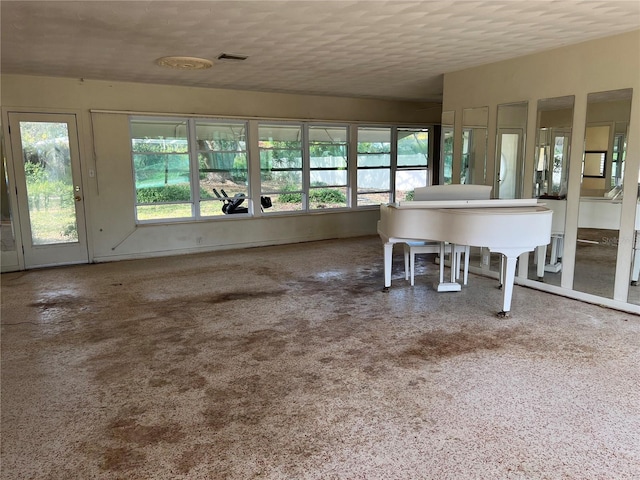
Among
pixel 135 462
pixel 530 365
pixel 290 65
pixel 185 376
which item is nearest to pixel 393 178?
pixel 290 65

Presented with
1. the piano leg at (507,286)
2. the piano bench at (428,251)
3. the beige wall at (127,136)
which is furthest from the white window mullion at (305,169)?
the piano leg at (507,286)

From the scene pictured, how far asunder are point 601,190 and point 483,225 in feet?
4.56

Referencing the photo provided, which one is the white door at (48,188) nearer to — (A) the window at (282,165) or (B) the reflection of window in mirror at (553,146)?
(A) the window at (282,165)

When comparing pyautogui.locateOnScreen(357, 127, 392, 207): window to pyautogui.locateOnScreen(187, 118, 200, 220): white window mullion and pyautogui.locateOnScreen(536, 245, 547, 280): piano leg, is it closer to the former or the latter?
pyautogui.locateOnScreen(187, 118, 200, 220): white window mullion

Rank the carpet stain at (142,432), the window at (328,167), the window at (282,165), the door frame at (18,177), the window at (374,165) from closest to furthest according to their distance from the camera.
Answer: the carpet stain at (142,432)
the door frame at (18,177)
the window at (282,165)
the window at (328,167)
the window at (374,165)

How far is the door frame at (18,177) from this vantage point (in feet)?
18.2

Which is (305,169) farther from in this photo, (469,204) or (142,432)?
(142,432)

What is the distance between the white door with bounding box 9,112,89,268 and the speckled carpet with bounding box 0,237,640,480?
1.33 meters

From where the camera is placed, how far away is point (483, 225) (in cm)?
359

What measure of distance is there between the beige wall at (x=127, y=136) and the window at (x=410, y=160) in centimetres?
131

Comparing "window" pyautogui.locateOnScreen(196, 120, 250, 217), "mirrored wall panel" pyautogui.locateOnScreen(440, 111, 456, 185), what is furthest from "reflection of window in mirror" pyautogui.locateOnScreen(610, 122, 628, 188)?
"window" pyautogui.locateOnScreen(196, 120, 250, 217)

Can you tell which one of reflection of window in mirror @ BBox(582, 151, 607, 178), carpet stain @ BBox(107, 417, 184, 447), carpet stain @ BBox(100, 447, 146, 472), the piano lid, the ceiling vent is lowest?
carpet stain @ BBox(100, 447, 146, 472)

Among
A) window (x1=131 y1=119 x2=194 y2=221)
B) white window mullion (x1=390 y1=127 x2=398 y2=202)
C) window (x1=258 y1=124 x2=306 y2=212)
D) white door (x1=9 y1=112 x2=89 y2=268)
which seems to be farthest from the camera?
white window mullion (x1=390 y1=127 x2=398 y2=202)

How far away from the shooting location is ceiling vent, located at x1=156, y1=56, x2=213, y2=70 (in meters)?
4.69
